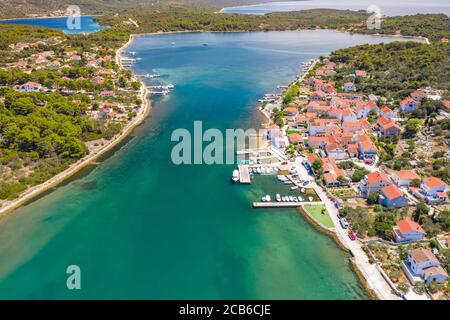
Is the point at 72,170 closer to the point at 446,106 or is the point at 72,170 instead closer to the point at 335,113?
the point at 335,113

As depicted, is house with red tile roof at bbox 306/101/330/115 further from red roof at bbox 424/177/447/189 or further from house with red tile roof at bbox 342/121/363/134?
red roof at bbox 424/177/447/189

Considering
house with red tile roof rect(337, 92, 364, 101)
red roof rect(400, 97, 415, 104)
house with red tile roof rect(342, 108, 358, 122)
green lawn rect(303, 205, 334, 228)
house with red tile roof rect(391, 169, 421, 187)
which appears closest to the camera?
green lawn rect(303, 205, 334, 228)

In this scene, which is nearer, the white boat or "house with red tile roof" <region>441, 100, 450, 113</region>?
the white boat

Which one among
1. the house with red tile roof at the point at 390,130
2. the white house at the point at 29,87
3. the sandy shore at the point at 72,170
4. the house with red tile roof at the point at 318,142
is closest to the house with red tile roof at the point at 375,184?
the house with red tile roof at the point at 318,142

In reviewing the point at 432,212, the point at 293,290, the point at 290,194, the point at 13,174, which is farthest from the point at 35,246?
the point at 432,212

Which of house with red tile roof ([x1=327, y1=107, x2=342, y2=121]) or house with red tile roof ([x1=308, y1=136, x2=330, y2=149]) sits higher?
house with red tile roof ([x1=327, y1=107, x2=342, y2=121])

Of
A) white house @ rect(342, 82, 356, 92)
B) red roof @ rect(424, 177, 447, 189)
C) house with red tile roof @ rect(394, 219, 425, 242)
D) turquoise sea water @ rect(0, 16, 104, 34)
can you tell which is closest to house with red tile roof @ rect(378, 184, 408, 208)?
red roof @ rect(424, 177, 447, 189)

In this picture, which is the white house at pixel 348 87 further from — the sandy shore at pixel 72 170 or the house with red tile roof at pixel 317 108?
the sandy shore at pixel 72 170

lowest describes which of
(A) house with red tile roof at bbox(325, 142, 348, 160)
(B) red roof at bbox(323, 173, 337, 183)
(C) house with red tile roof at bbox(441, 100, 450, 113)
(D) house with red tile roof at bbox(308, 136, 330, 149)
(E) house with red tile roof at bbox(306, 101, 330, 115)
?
(B) red roof at bbox(323, 173, 337, 183)
